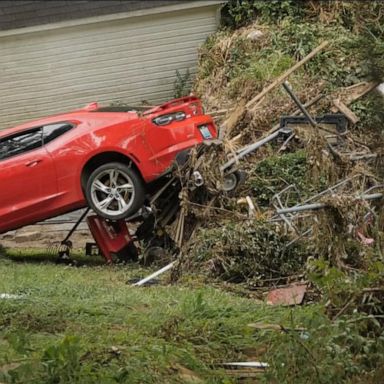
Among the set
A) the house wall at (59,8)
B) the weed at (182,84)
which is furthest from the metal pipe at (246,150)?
the weed at (182,84)

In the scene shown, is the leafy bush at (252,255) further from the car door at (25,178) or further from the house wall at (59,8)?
the car door at (25,178)

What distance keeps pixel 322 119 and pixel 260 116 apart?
1.89 meters

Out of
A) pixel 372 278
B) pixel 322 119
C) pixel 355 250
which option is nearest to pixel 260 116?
pixel 322 119

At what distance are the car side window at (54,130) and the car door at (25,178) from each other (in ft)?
0.31

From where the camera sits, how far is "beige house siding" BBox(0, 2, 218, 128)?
16.1m

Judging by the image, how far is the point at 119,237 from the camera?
10.4 metres

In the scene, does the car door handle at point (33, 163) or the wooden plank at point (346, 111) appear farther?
the wooden plank at point (346, 111)

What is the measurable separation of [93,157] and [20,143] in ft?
4.09

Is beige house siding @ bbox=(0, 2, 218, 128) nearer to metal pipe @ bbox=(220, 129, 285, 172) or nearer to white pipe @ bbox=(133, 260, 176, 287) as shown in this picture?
metal pipe @ bbox=(220, 129, 285, 172)

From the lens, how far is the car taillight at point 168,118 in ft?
33.0

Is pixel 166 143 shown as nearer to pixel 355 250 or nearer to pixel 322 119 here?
pixel 322 119

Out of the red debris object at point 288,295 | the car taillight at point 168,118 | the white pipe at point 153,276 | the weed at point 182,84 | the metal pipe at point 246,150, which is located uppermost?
the car taillight at point 168,118

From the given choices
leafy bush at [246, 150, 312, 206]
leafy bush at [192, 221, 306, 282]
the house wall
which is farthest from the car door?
leafy bush at [192, 221, 306, 282]

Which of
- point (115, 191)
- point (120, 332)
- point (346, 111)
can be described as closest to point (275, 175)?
point (346, 111)
